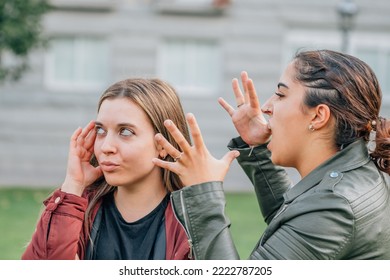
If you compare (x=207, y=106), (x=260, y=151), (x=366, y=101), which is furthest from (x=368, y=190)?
(x=207, y=106)

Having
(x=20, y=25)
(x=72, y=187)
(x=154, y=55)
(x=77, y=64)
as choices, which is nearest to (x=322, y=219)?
(x=72, y=187)

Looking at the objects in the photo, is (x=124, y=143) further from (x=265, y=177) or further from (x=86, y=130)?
(x=265, y=177)

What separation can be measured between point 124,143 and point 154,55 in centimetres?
1450

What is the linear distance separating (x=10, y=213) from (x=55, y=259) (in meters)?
9.14

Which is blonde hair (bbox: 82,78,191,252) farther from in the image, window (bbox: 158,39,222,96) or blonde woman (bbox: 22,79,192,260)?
window (bbox: 158,39,222,96)

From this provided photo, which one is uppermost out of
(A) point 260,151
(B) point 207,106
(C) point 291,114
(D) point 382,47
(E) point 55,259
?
(C) point 291,114

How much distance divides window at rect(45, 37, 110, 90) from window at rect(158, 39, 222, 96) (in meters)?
1.34

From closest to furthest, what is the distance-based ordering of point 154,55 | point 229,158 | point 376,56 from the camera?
point 229,158
point 154,55
point 376,56

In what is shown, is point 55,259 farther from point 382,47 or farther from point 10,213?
point 382,47

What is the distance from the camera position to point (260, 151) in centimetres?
314

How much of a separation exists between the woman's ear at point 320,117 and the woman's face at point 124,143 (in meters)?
0.66

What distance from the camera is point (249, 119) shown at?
309 centimetres

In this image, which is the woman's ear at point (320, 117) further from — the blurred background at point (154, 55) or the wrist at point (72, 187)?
the blurred background at point (154, 55)

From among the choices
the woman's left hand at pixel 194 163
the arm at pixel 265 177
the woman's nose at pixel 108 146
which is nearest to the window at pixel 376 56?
the arm at pixel 265 177
